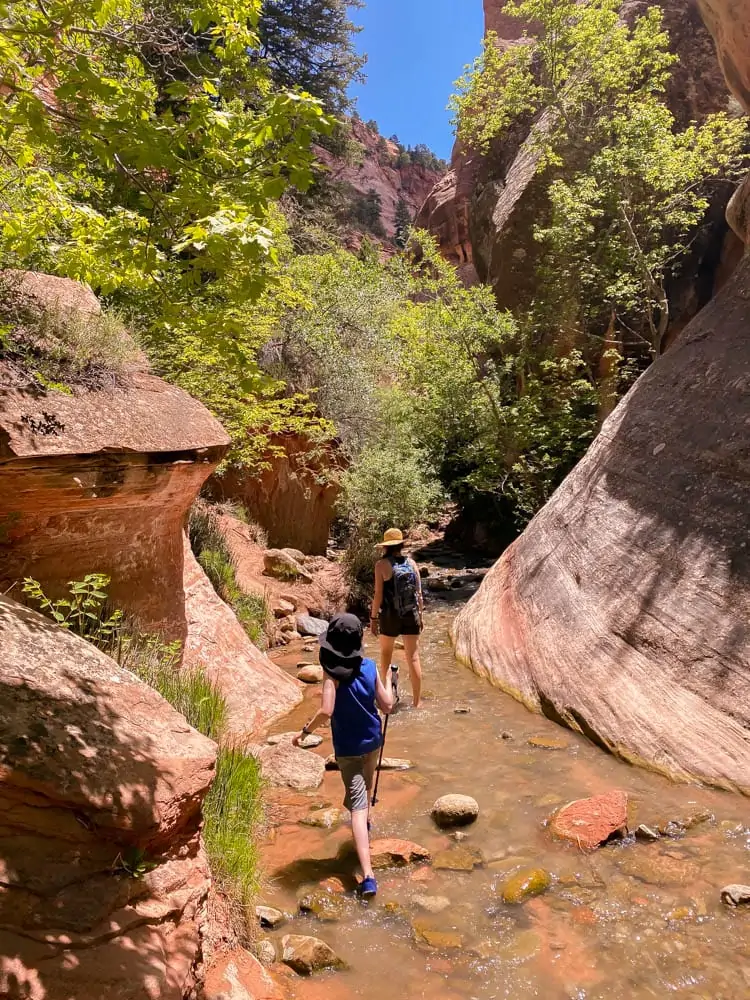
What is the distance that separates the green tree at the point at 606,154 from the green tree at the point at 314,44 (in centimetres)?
676

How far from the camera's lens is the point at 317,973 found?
303 cm

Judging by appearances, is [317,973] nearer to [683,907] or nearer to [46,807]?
[46,807]

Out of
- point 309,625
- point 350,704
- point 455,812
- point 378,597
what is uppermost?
point 378,597

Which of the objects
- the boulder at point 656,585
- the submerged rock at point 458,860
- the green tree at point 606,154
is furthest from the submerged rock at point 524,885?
the green tree at point 606,154

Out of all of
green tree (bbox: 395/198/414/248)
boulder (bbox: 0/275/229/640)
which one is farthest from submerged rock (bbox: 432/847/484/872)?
green tree (bbox: 395/198/414/248)

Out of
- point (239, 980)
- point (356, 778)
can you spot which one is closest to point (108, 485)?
point (356, 778)

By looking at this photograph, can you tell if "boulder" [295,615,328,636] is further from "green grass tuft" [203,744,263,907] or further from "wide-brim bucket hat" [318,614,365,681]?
"wide-brim bucket hat" [318,614,365,681]

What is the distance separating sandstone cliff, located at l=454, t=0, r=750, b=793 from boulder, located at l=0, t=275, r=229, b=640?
3980 millimetres

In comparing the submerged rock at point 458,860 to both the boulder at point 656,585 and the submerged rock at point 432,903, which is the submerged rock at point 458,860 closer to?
the submerged rock at point 432,903

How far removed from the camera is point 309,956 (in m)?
3.05

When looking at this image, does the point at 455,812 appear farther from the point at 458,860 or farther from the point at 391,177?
the point at 391,177

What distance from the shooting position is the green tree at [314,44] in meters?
20.2

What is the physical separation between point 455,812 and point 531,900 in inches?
34.6

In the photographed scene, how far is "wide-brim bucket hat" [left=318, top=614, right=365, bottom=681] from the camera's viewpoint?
3.97 m
